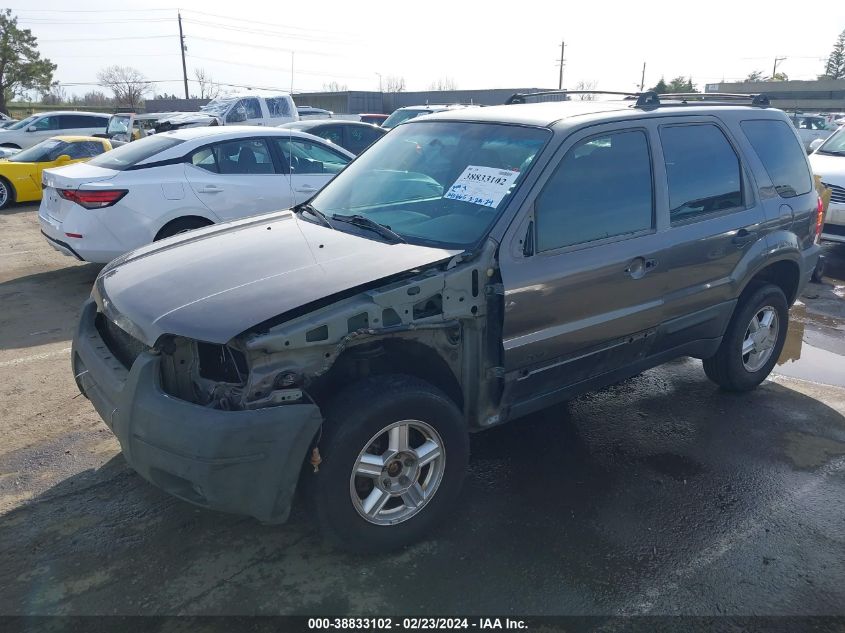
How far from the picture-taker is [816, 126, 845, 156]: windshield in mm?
10536

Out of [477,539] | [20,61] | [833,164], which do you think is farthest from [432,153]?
[20,61]

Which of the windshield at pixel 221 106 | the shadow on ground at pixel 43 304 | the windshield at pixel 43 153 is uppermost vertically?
the windshield at pixel 221 106

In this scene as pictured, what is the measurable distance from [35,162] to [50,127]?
7696 mm

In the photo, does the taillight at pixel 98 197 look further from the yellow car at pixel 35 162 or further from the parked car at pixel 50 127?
the parked car at pixel 50 127

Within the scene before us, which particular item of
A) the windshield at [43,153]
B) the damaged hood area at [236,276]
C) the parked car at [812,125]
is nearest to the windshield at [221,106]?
the windshield at [43,153]

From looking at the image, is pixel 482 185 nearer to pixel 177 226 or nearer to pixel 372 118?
pixel 177 226

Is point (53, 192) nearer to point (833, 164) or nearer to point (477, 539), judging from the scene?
point (477, 539)

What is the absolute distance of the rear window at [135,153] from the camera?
7.09 metres

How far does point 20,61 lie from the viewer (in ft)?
151

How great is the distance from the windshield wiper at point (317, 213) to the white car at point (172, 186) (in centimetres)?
320

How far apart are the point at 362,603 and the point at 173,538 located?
1025 mm

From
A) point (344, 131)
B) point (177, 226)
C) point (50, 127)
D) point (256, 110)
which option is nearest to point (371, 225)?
point (177, 226)

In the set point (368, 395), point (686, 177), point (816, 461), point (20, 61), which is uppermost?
point (20, 61)

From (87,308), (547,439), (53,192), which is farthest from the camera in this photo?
(53,192)
